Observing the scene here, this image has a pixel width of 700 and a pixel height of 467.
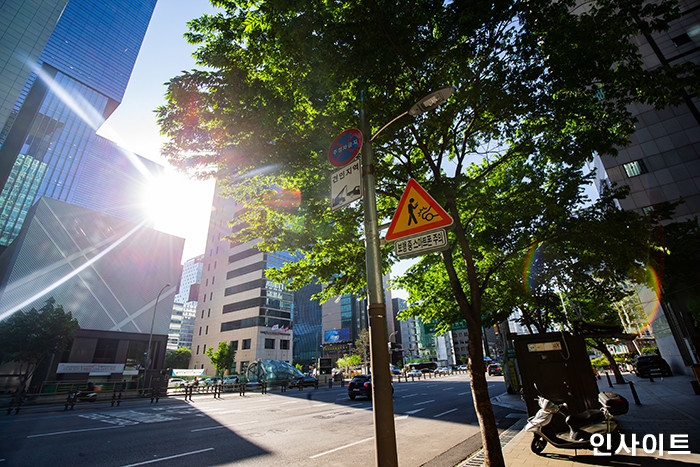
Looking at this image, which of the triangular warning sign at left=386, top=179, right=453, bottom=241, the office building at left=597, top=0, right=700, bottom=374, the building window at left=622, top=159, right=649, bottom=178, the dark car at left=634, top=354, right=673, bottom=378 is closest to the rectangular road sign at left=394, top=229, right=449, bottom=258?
the triangular warning sign at left=386, top=179, right=453, bottom=241

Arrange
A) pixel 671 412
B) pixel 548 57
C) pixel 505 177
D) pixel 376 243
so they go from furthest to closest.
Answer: pixel 505 177 → pixel 671 412 → pixel 548 57 → pixel 376 243

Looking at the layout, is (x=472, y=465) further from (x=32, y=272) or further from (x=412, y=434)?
(x=32, y=272)

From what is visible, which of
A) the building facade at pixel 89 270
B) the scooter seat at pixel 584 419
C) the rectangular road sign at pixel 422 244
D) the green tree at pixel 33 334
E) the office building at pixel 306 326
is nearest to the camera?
the rectangular road sign at pixel 422 244

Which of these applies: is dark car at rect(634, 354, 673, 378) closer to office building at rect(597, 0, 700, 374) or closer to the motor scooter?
office building at rect(597, 0, 700, 374)

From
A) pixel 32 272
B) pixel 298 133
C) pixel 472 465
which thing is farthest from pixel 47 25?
pixel 472 465

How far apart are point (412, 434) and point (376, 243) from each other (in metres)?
9.07

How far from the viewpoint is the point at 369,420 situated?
1262cm

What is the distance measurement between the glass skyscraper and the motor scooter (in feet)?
442

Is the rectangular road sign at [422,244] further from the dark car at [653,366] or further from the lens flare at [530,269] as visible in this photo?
the dark car at [653,366]

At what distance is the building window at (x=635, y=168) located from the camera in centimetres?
2905

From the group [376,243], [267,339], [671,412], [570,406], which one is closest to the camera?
[376,243]

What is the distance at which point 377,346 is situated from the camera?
348 cm

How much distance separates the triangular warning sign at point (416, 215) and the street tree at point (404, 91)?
1.22 m

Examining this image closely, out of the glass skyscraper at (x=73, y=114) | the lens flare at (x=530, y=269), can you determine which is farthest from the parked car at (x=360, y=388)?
the glass skyscraper at (x=73, y=114)
